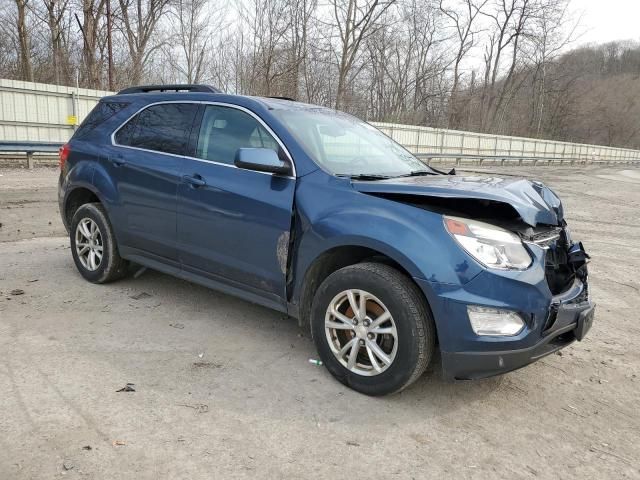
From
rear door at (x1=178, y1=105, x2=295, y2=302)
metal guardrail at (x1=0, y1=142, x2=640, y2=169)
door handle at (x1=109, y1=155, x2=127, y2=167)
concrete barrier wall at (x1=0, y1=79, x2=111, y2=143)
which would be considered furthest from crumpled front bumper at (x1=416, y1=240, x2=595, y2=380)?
concrete barrier wall at (x1=0, y1=79, x2=111, y2=143)

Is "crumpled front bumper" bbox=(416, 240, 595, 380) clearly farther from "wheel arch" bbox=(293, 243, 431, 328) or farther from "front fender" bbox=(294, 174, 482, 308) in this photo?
"wheel arch" bbox=(293, 243, 431, 328)

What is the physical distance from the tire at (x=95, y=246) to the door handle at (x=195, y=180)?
47.6 inches

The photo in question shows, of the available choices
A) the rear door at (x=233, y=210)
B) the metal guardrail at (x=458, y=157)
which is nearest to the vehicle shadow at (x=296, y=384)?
the rear door at (x=233, y=210)

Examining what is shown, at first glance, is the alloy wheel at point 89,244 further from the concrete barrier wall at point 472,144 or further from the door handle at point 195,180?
the concrete barrier wall at point 472,144

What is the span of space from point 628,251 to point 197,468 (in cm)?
774

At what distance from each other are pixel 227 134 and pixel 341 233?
4.51 feet

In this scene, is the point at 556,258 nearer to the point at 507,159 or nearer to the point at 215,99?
the point at 215,99

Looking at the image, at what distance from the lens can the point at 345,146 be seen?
4039mm

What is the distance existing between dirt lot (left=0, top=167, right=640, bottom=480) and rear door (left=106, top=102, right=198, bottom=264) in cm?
59

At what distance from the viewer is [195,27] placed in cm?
3347

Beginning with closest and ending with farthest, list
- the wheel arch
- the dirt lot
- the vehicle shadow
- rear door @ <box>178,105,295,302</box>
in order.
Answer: the dirt lot < the vehicle shadow < the wheel arch < rear door @ <box>178,105,295,302</box>

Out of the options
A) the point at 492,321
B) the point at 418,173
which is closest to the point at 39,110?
the point at 418,173

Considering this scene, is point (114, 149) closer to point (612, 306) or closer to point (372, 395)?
point (372, 395)

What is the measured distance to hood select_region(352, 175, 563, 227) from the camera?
9.80ft
